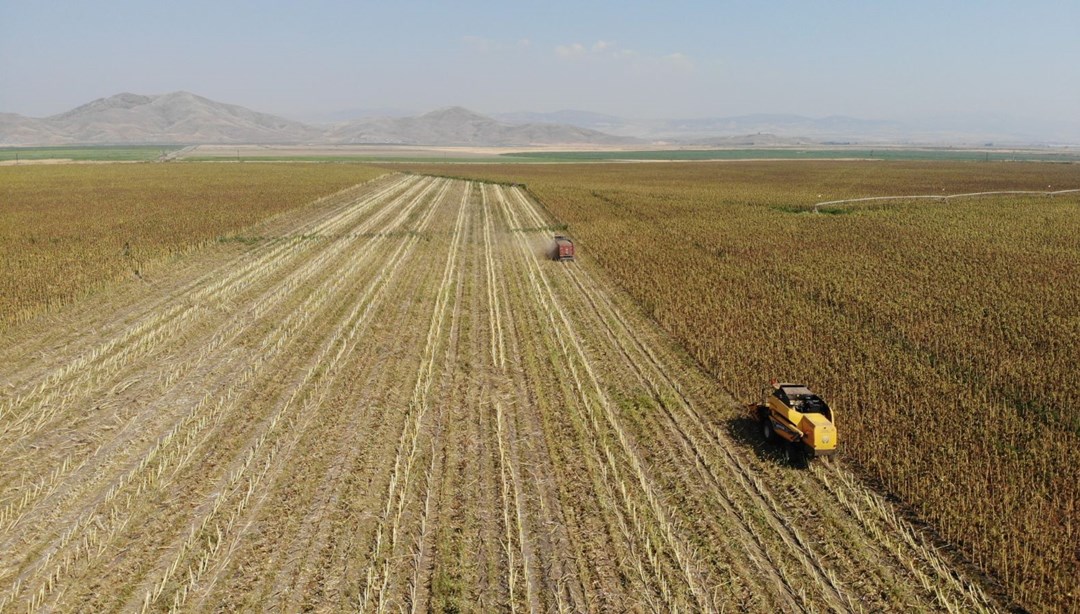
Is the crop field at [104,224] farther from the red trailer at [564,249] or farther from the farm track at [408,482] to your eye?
the red trailer at [564,249]

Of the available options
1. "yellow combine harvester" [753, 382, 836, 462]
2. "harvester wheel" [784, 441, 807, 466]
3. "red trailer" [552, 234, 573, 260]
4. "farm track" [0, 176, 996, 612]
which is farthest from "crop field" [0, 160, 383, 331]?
"harvester wheel" [784, 441, 807, 466]

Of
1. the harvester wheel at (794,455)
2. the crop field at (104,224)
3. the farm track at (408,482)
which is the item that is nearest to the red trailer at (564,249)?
the farm track at (408,482)

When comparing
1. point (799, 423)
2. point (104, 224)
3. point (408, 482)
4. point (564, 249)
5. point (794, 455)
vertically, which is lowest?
point (408, 482)

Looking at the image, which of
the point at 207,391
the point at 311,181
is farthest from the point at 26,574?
the point at 311,181

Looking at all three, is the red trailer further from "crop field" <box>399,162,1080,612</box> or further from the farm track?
the farm track

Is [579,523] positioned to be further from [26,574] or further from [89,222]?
[89,222]

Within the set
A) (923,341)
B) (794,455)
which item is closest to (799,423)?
(794,455)

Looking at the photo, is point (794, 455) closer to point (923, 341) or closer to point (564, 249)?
point (923, 341)
